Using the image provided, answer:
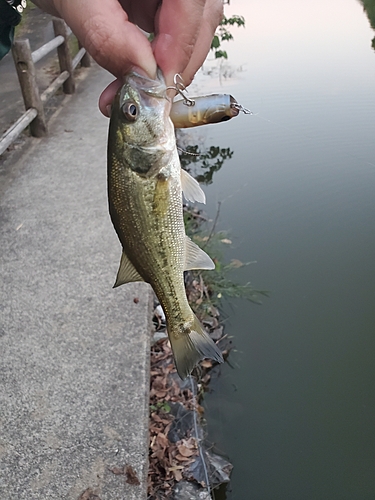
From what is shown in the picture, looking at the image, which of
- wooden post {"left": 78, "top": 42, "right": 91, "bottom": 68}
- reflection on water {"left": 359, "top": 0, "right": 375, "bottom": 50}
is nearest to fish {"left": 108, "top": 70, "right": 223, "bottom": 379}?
wooden post {"left": 78, "top": 42, "right": 91, "bottom": 68}

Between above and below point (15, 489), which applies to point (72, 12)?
above

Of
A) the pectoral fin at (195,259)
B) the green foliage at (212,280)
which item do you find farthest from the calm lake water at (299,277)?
the pectoral fin at (195,259)

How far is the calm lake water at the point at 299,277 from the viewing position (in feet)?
10.2

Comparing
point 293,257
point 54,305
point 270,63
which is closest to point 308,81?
point 270,63

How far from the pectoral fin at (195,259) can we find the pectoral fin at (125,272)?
0.17 meters

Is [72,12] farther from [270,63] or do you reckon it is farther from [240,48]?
[240,48]

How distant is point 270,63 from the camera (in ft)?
28.9

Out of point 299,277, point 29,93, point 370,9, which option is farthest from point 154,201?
point 370,9

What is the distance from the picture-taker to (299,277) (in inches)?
174

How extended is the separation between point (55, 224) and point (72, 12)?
8.58ft

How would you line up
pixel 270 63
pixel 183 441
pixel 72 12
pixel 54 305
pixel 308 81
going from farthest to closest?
pixel 270 63
pixel 308 81
pixel 54 305
pixel 183 441
pixel 72 12

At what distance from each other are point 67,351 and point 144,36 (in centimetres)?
190

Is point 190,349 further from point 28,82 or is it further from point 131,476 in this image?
point 28,82

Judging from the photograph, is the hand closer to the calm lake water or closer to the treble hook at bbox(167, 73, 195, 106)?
the treble hook at bbox(167, 73, 195, 106)
